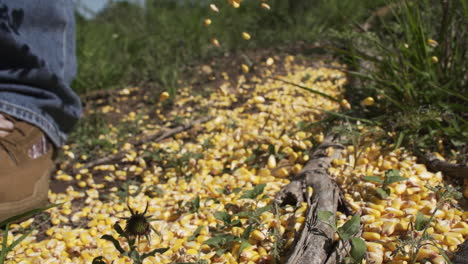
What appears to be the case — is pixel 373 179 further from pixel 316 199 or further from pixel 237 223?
pixel 237 223

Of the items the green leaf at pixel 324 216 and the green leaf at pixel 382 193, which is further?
the green leaf at pixel 382 193

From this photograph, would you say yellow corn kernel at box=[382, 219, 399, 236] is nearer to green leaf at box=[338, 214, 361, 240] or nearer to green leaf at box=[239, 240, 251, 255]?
green leaf at box=[338, 214, 361, 240]

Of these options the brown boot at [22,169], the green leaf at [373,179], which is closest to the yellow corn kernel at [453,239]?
the green leaf at [373,179]

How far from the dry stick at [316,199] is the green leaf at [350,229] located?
40 millimetres

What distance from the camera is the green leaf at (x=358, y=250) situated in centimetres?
134

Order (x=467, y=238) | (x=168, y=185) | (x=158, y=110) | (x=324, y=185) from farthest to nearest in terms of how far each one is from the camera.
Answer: (x=158, y=110) → (x=168, y=185) → (x=324, y=185) → (x=467, y=238)

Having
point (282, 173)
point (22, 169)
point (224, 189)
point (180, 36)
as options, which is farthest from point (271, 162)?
point (180, 36)

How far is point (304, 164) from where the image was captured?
2.23 m

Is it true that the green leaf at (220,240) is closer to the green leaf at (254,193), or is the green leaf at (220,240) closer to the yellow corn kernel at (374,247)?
the green leaf at (254,193)

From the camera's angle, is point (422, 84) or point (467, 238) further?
point (422, 84)

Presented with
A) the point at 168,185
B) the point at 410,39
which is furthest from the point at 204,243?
the point at 410,39

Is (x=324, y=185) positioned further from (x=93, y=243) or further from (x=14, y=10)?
(x=14, y=10)

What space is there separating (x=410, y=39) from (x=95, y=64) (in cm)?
287

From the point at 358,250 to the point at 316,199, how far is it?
37 centimetres
